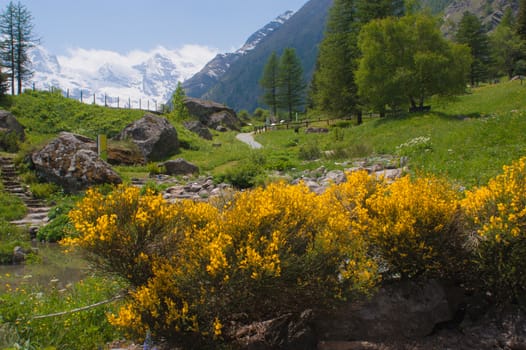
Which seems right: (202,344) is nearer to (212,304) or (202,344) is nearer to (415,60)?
(212,304)

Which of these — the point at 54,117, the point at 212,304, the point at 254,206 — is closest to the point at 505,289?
the point at 254,206

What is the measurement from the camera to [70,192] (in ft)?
49.6

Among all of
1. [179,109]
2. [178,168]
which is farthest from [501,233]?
[179,109]

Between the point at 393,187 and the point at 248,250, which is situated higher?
the point at 393,187

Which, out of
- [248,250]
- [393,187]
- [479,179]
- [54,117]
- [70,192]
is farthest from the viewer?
[54,117]

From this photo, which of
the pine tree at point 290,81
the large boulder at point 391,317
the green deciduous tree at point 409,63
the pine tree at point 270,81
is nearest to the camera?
the large boulder at point 391,317

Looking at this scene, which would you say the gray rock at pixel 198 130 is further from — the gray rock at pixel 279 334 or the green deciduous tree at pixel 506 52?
the green deciduous tree at pixel 506 52

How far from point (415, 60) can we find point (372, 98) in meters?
4.16

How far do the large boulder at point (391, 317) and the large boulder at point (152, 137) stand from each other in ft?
67.3

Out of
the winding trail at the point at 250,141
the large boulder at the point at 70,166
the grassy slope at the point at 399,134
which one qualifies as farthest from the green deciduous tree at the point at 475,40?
the large boulder at the point at 70,166

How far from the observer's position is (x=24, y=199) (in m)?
14.1

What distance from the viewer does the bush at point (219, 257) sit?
3562 mm

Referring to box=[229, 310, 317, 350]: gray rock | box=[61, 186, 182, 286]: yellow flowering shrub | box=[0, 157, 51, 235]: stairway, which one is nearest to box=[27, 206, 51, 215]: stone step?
box=[0, 157, 51, 235]: stairway

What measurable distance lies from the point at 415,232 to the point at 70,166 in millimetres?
15047
